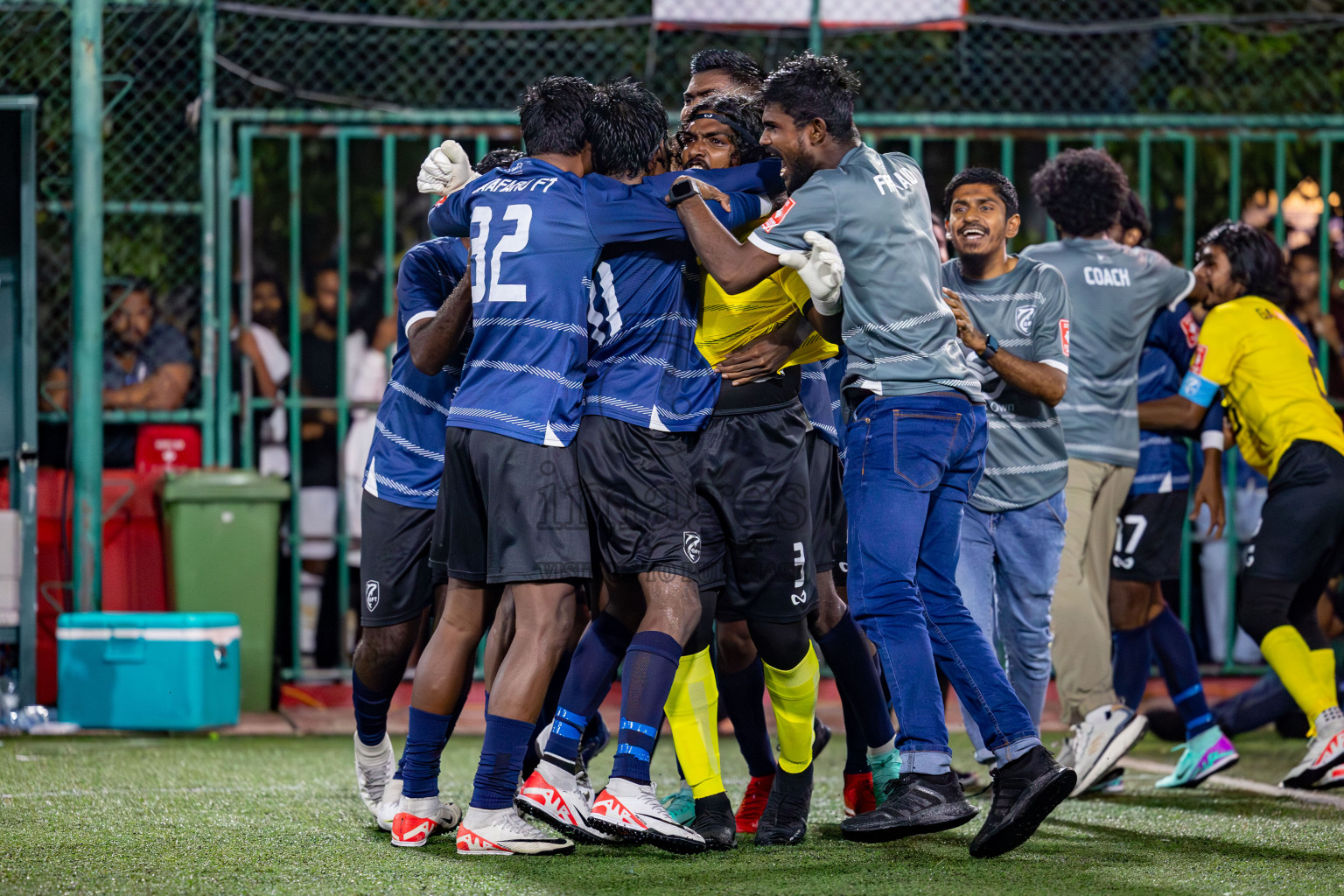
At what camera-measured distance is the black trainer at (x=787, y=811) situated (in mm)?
4281

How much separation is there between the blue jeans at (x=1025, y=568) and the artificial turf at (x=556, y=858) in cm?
46

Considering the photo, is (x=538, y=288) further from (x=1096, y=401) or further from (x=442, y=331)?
(x=1096, y=401)

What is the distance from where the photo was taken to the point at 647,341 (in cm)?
424

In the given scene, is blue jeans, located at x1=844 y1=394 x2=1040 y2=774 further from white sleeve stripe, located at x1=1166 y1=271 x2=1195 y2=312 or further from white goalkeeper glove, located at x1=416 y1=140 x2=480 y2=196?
white sleeve stripe, located at x1=1166 y1=271 x2=1195 y2=312

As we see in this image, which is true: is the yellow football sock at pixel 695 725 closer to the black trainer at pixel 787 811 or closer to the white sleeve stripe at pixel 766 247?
the black trainer at pixel 787 811

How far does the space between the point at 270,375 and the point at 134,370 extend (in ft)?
2.16

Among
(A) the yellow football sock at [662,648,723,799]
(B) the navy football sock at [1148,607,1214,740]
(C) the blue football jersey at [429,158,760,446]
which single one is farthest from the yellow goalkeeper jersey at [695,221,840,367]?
(B) the navy football sock at [1148,607,1214,740]

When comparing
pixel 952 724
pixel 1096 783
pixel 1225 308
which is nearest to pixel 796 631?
pixel 1096 783

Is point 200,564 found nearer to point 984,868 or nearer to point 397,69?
point 397,69

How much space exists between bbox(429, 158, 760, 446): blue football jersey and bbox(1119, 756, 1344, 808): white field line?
2.84 meters

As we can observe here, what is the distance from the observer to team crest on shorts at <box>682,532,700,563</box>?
4.09 m

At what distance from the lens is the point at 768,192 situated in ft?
14.6

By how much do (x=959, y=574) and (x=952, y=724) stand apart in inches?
94.1

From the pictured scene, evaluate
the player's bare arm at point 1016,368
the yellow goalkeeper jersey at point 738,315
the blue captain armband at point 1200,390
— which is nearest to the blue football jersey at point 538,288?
the yellow goalkeeper jersey at point 738,315
